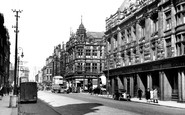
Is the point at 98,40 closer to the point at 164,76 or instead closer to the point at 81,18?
the point at 81,18

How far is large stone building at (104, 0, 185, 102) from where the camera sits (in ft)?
107

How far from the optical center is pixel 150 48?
129 feet

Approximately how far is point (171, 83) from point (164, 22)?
24.6 ft

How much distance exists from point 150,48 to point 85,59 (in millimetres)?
48125

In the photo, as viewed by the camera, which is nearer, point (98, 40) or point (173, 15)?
point (173, 15)

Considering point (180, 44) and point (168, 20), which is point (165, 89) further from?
point (168, 20)

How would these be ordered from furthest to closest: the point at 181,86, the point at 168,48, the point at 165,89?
the point at 168,48
the point at 165,89
the point at 181,86

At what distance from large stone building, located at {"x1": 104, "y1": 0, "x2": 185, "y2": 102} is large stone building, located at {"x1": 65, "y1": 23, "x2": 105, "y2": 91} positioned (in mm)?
31510

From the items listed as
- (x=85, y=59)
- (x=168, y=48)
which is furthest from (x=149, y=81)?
(x=85, y=59)

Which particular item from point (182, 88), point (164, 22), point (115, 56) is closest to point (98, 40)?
point (115, 56)

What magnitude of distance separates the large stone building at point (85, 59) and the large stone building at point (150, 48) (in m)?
31.5

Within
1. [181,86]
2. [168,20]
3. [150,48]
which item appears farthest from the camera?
[150,48]

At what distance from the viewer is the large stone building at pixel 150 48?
3253 centimetres

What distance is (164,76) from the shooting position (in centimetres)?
3488
